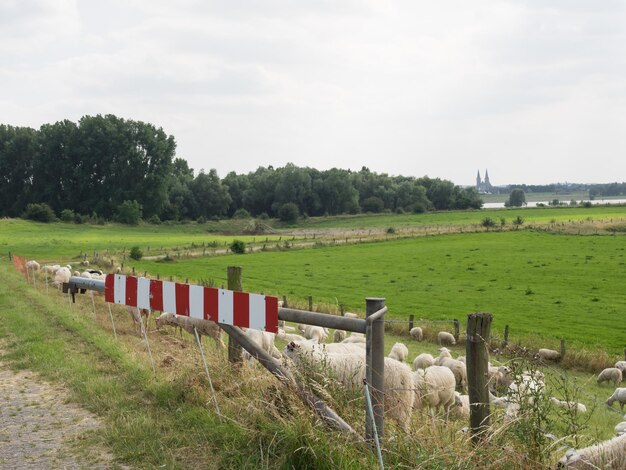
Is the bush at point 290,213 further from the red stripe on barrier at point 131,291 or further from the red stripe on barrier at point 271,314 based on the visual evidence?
the red stripe on barrier at point 271,314

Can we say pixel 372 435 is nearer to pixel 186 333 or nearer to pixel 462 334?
pixel 186 333

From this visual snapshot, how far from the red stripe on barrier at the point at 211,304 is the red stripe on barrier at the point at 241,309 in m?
0.30

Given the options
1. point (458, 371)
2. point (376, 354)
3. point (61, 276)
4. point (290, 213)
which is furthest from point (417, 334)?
point (290, 213)

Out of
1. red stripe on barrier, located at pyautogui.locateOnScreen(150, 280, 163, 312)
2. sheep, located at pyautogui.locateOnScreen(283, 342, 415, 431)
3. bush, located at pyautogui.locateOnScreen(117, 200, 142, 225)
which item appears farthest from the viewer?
bush, located at pyautogui.locateOnScreen(117, 200, 142, 225)

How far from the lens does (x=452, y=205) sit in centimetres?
13275

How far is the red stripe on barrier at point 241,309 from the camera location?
676cm

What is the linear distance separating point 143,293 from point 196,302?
1.46 m

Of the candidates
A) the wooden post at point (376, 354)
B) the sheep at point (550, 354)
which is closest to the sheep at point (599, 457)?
the wooden post at point (376, 354)

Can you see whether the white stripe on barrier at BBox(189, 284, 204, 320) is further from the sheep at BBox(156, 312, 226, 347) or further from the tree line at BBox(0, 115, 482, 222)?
the tree line at BBox(0, 115, 482, 222)

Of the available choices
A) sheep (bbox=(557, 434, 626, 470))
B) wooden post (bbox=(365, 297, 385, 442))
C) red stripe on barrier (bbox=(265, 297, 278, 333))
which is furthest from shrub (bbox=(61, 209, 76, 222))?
sheep (bbox=(557, 434, 626, 470))

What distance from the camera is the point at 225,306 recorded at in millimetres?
6949

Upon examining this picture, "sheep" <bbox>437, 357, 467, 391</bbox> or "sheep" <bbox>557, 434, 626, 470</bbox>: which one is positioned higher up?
"sheep" <bbox>557, 434, 626, 470</bbox>

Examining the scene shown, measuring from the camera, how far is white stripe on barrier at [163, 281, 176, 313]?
779 cm

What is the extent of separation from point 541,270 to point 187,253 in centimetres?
3331
